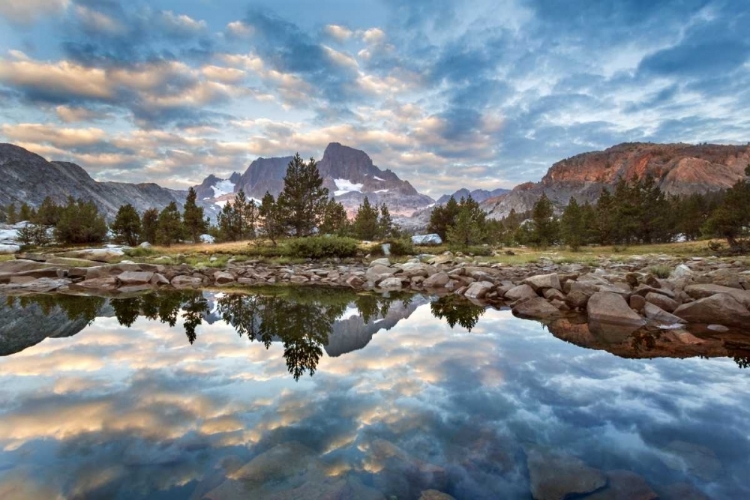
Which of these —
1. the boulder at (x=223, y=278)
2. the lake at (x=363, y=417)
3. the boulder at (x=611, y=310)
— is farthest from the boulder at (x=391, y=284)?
the lake at (x=363, y=417)

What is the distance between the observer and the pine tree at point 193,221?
52013 millimetres

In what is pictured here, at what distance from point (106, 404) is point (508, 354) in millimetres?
6774

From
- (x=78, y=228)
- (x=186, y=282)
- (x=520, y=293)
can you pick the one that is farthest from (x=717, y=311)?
(x=78, y=228)

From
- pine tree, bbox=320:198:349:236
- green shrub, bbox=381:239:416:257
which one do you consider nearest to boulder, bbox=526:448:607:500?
green shrub, bbox=381:239:416:257

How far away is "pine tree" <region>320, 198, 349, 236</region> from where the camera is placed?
53784 mm

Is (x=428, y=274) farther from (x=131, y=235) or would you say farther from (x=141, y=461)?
(x=131, y=235)

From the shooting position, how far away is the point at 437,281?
18312mm

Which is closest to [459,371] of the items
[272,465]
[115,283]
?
[272,465]

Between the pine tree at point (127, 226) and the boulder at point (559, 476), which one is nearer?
the boulder at point (559, 476)

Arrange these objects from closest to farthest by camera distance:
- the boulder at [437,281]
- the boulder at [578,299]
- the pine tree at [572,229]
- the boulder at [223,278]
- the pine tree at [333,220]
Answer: the boulder at [578,299] → the boulder at [437,281] → the boulder at [223,278] → the pine tree at [572,229] → the pine tree at [333,220]

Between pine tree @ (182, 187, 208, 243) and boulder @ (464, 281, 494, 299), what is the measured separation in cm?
4667

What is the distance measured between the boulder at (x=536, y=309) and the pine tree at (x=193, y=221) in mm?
49869

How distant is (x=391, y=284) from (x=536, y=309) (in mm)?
8057

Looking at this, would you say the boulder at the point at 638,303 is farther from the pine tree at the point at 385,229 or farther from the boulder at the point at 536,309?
the pine tree at the point at 385,229
